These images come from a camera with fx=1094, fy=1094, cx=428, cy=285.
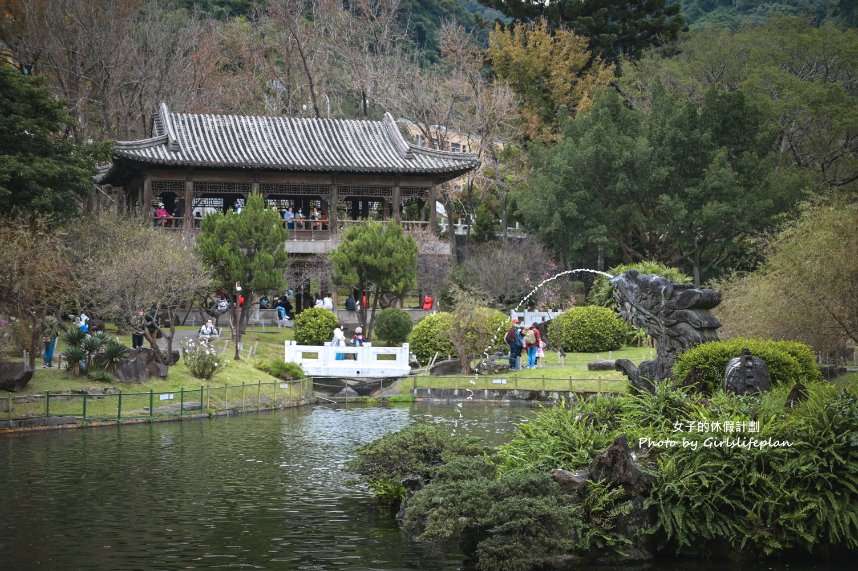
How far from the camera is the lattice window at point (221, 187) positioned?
4700cm

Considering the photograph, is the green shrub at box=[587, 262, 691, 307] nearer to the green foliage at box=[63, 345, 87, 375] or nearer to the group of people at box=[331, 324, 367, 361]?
the group of people at box=[331, 324, 367, 361]

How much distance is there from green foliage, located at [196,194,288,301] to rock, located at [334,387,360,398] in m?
5.25

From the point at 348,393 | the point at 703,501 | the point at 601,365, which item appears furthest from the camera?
the point at 601,365

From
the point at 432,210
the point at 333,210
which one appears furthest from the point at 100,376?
the point at 432,210

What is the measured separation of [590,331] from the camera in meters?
39.5

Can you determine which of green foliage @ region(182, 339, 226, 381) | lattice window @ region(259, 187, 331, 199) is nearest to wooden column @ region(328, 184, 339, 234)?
lattice window @ region(259, 187, 331, 199)

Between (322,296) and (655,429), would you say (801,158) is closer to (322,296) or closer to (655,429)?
(322,296)

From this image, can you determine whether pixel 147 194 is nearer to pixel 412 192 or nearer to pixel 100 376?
pixel 412 192

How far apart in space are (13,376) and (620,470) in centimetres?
1730

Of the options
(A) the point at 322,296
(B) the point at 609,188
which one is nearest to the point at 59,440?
(A) the point at 322,296

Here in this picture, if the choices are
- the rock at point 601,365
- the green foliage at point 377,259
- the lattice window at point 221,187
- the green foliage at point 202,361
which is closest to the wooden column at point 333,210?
the lattice window at point 221,187

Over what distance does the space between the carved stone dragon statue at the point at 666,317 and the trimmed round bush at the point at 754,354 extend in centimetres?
69

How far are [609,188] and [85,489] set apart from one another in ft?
115

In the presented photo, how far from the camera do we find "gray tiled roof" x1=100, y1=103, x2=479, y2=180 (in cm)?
4547
